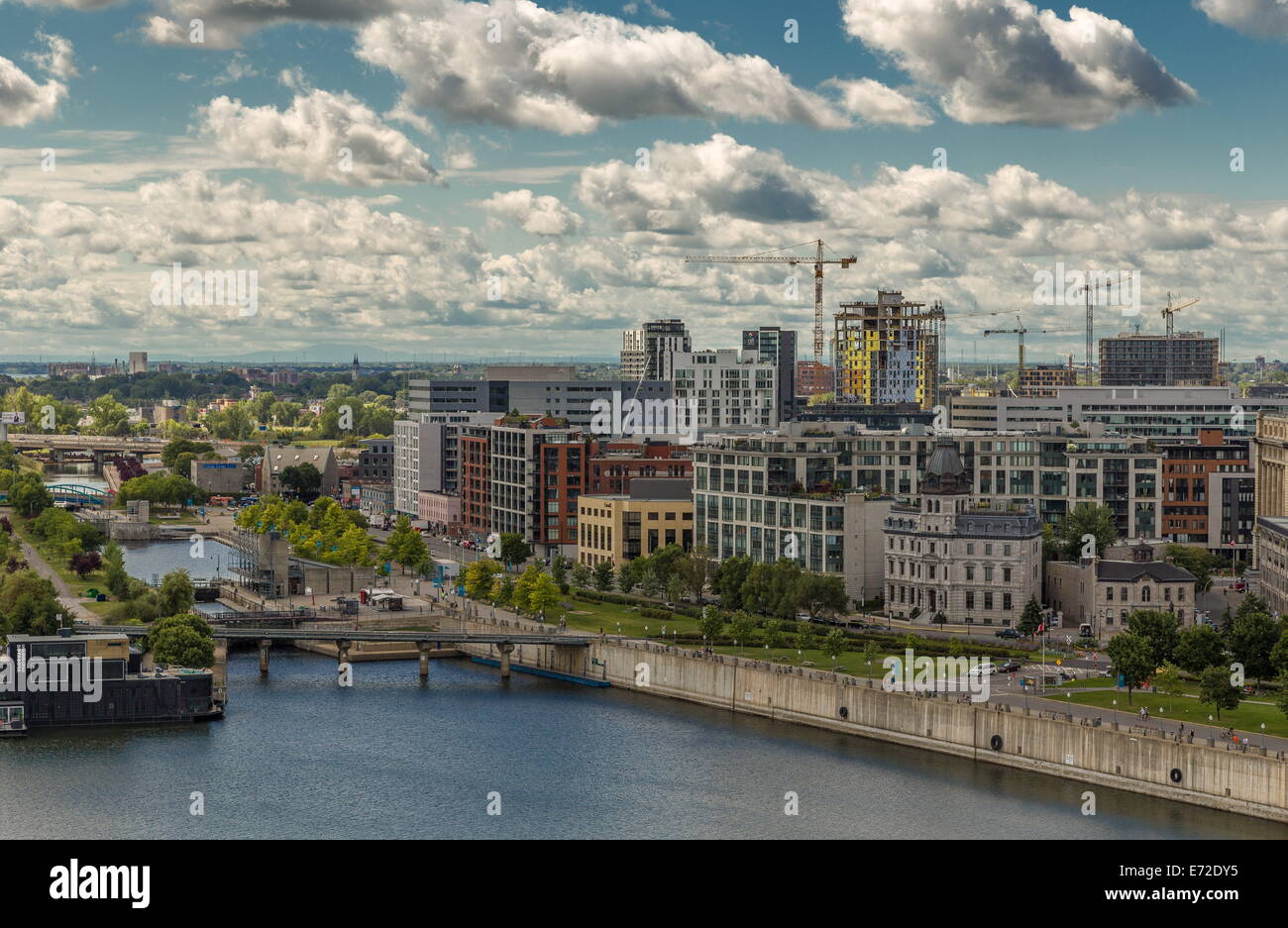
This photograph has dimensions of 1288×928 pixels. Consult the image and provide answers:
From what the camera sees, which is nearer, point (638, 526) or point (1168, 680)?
point (1168, 680)

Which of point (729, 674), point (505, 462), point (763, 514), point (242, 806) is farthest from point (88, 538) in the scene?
point (242, 806)

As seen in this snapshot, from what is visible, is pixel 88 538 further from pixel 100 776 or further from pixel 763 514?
pixel 100 776

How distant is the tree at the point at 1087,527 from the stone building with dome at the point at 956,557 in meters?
14.7

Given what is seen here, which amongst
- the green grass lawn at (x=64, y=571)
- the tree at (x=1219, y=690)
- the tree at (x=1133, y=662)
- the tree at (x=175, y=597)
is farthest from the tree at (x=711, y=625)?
the green grass lawn at (x=64, y=571)

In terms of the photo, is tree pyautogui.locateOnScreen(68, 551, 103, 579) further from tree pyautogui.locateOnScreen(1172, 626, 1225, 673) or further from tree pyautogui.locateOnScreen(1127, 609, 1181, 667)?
tree pyautogui.locateOnScreen(1172, 626, 1225, 673)

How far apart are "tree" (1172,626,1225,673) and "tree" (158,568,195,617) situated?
63752 mm

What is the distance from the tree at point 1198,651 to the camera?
9050cm

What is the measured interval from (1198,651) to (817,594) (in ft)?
100

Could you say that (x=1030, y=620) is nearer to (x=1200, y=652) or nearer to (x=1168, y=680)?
(x=1200, y=652)

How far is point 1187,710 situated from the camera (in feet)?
281

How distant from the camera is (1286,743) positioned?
255ft

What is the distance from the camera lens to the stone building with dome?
11462 cm

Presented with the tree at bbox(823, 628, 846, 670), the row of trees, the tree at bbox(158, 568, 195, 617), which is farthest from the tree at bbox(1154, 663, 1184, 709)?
the tree at bbox(158, 568, 195, 617)

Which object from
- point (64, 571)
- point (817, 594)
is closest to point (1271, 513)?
point (817, 594)
